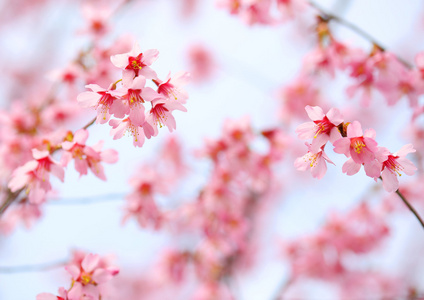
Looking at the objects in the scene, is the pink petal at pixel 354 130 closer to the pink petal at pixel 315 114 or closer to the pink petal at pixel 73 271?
the pink petal at pixel 315 114

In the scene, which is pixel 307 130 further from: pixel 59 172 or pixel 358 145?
pixel 59 172

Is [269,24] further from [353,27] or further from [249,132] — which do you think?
[249,132]

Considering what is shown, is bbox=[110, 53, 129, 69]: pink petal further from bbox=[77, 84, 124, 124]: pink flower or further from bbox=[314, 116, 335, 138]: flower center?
bbox=[314, 116, 335, 138]: flower center

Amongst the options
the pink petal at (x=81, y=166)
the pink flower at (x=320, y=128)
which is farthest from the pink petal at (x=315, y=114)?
the pink petal at (x=81, y=166)

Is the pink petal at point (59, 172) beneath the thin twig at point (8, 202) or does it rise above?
above

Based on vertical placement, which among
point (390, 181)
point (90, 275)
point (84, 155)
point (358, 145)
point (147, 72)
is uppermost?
point (84, 155)

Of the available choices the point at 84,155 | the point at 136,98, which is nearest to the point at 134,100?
the point at 136,98
